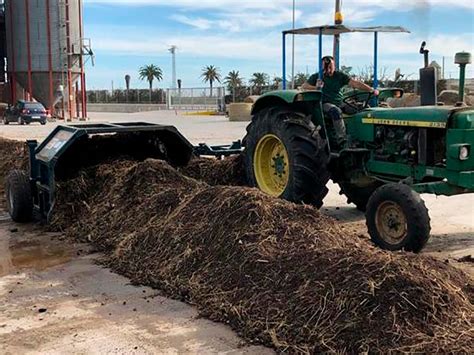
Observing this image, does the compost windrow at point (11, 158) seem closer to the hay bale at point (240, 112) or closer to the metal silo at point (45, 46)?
the hay bale at point (240, 112)

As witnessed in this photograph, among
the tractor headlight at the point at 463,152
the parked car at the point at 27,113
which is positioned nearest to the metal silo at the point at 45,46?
the parked car at the point at 27,113

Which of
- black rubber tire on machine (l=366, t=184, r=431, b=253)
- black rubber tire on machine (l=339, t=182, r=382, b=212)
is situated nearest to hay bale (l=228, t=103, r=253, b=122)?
black rubber tire on machine (l=339, t=182, r=382, b=212)

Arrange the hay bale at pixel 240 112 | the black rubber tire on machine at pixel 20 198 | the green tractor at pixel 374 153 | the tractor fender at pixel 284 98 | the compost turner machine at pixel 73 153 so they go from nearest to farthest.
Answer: the green tractor at pixel 374 153
the tractor fender at pixel 284 98
the compost turner machine at pixel 73 153
the black rubber tire on machine at pixel 20 198
the hay bale at pixel 240 112

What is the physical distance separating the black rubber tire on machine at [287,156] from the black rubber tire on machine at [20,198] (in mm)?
2870

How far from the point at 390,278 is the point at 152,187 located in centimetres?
370

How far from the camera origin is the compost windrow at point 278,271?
382cm

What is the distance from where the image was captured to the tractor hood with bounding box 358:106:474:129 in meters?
6.18

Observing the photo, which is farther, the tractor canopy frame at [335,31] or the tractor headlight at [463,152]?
the tractor canopy frame at [335,31]

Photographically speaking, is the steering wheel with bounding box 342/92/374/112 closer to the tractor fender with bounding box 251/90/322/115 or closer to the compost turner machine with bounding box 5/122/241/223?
the tractor fender with bounding box 251/90/322/115

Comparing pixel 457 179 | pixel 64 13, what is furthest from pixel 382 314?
pixel 64 13

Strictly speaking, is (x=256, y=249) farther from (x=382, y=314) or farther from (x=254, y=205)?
(x=382, y=314)

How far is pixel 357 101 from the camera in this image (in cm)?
800

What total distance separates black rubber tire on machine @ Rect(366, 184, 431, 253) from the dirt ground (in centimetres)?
47

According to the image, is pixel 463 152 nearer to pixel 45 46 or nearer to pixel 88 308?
pixel 88 308
